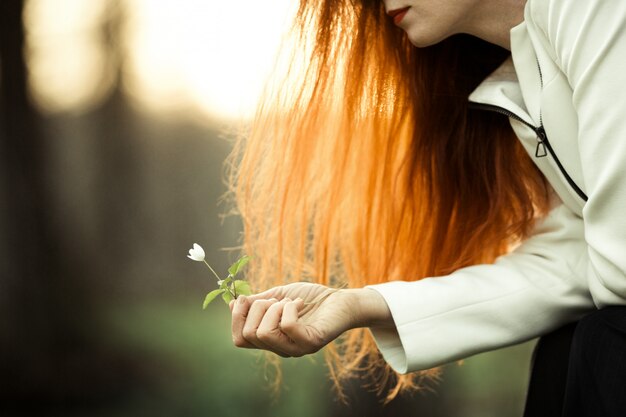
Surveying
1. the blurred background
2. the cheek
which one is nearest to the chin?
the cheek

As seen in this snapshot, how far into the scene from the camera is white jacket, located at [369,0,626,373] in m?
1.14

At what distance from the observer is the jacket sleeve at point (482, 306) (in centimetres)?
138

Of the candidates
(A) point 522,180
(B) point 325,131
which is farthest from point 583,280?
(B) point 325,131

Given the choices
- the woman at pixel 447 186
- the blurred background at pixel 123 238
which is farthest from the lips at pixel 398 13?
the blurred background at pixel 123 238

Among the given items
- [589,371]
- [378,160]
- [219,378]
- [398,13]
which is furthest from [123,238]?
[589,371]

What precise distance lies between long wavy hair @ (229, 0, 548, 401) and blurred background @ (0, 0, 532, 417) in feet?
5.92

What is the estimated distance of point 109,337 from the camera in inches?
148

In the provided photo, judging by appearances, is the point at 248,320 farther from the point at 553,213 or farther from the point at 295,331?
the point at 553,213

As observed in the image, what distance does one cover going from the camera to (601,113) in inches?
Answer: 45.2

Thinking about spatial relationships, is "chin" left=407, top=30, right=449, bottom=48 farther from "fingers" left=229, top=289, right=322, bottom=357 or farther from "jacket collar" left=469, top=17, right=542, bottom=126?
"fingers" left=229, top=289, right=322, bottom=357

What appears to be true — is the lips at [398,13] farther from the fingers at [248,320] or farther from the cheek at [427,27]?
the fingers at [248,320]

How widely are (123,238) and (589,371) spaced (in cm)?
302

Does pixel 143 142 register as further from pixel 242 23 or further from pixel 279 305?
pixel 279 305

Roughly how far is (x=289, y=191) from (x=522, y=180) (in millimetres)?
501
